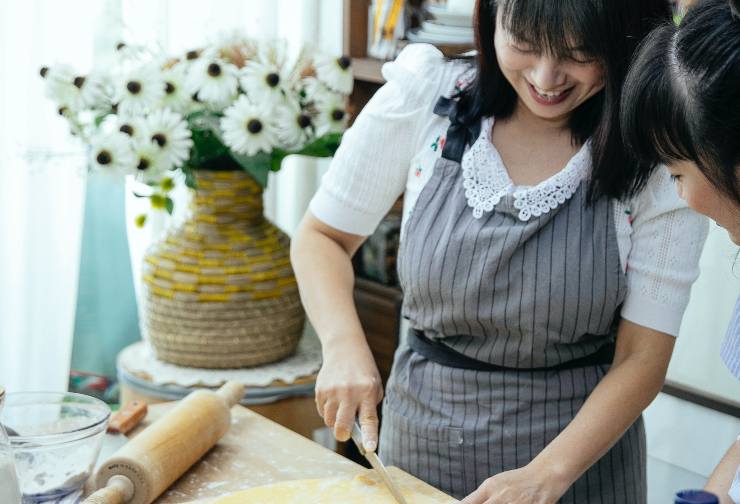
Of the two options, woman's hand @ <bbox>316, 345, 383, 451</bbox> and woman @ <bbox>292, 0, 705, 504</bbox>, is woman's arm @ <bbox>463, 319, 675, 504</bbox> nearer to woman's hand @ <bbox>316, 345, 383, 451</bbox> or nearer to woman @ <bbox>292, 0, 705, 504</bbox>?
woman @ <bbox>292, 0, 705, 504</bbox>

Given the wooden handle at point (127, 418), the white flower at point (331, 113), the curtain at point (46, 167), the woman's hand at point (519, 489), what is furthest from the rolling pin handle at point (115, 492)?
the curtain at point (46, 167)

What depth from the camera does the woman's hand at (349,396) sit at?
1.21 meters

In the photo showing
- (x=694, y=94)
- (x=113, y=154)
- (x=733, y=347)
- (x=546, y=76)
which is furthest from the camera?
(x=113, y=154)

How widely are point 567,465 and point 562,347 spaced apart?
186 millimetres

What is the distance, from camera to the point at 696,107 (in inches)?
36.3

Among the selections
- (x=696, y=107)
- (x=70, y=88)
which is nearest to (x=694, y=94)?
(x=696, y=107)

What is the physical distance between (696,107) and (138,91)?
1138mm

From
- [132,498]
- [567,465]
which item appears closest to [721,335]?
[567,465]

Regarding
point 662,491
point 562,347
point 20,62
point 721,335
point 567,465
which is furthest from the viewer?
point 20,62

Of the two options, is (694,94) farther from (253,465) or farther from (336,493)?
(253,465)

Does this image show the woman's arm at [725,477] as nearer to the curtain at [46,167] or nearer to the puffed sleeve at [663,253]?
the puffed sleeve at [663,253]

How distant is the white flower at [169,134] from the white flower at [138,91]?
0.03m

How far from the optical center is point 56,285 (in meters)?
2.26

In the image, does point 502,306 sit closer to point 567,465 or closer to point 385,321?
point 567,465
